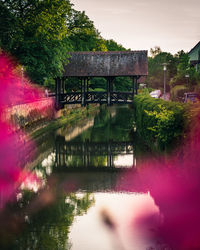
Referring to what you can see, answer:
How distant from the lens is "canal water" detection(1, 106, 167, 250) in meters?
9.19

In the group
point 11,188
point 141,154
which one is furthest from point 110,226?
point 141,154

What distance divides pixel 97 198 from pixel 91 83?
1622 inches

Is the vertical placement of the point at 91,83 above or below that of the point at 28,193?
above

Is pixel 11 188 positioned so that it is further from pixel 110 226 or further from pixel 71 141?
pixel 71 141

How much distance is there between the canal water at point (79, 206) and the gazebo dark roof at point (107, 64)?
1465cm

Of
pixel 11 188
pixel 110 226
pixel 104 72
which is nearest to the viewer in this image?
pixel 110 226

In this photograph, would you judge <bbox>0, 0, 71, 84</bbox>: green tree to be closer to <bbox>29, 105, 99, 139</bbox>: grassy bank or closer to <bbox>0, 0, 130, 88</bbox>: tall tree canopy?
<bbox>0, 0, 130, 88</bbox>: tall tree canopy

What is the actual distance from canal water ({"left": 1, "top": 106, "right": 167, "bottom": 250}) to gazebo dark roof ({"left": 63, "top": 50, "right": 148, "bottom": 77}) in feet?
48.1

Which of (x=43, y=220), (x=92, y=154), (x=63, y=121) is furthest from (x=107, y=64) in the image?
(x=43, y=220)

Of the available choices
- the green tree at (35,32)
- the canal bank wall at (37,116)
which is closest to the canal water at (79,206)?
the canal bank wall at (37,116)

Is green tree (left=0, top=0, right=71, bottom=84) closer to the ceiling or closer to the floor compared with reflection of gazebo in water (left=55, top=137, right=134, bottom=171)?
closer to the ceiling

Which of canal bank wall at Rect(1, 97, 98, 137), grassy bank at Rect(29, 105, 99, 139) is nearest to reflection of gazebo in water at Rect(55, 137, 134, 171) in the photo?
grassy bank at Rect(29, 105, 99, 139)

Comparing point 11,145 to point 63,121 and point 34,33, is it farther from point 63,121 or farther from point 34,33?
point 63,121

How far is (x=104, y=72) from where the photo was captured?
35.2m
